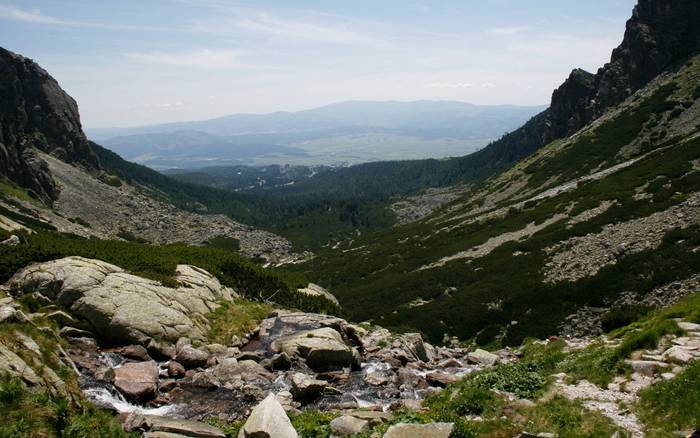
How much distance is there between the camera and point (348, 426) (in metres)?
14.2

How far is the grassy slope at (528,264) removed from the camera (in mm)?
39250

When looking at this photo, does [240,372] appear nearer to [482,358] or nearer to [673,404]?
[482,358]

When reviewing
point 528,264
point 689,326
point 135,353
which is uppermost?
point 689,326

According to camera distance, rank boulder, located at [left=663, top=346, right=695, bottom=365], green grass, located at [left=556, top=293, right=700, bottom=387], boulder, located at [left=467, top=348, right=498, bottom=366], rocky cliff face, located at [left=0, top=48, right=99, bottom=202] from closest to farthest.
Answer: boulder, located at [left=663, top=346, right=695, bottom=365] → green grass, located at [left=556, top=293, right=700, bottom=387] → boulder, located at [left=467, top=348, right=498, bottom=366] → rocky cliff face, located at [left=0, top=48, right=99, bottom=202]

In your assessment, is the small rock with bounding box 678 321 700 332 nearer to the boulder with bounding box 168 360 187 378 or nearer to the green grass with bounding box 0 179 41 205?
the boulder with bounding box 168 360 187 378

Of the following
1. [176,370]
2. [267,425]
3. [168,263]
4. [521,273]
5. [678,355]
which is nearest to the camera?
[267,425]

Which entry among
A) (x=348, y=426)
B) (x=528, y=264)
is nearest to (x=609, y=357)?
(x=348, y=426)

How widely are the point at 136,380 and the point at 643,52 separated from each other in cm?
16009

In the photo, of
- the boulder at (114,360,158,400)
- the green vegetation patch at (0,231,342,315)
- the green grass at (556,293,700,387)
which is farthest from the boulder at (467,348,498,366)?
the boulder at (114,360,158,400)

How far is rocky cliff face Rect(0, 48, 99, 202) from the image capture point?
141 metres

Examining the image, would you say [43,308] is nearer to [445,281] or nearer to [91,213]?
[445,281]

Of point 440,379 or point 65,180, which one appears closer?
point 440,379

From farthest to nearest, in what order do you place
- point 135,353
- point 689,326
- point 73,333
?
1. point 73,333
2. point 135,353
3. point 689,326

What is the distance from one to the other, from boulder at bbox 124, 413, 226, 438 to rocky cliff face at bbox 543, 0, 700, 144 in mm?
149964
